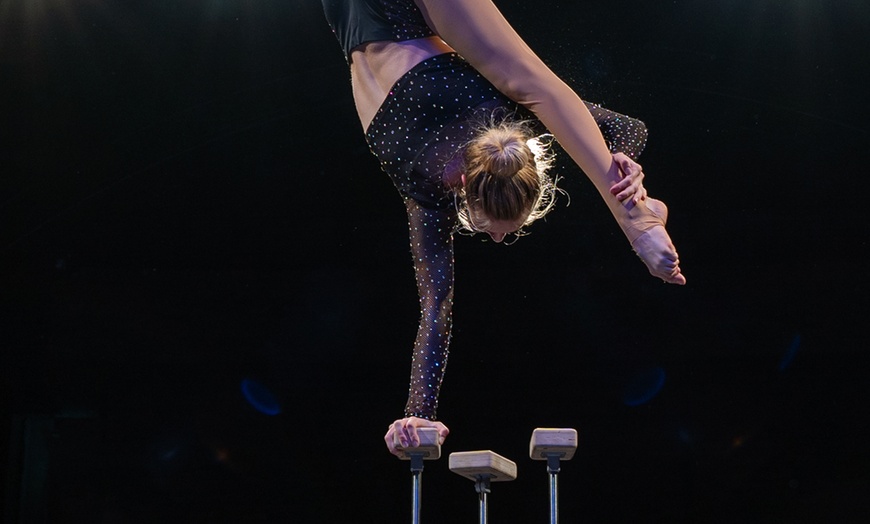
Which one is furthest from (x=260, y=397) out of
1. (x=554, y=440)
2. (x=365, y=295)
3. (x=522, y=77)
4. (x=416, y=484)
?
(x=522, y=77)

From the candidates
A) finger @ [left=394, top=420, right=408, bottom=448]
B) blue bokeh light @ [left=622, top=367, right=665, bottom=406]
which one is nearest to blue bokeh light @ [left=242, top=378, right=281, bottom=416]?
blue bokeh light @ [left=622, top=367, right=665, bottom=406]

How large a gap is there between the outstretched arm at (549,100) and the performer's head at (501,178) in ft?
0.27

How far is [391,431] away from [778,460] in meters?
2.86

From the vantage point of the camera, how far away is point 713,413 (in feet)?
14.9

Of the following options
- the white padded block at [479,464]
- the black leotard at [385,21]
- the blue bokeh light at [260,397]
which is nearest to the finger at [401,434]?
the white padded block at [479,464]

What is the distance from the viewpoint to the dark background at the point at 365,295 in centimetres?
439

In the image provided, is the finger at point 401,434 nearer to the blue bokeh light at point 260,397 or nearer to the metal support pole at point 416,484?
the metal support pole at point 416,484

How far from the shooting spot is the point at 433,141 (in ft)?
7.37

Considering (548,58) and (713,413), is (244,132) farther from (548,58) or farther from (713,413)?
(713,413)

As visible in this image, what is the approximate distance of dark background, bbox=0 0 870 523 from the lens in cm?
439

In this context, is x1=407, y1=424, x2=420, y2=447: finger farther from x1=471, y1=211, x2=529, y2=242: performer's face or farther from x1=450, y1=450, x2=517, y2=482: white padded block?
x1=471, y1=211, x2=529, y2=242: performer's face

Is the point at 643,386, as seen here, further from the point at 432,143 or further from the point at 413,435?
the point at 432,143

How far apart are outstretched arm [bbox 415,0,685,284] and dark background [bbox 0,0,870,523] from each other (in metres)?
2.23

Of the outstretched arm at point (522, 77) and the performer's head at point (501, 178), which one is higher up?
the outstretched arm at point (522, 77)
